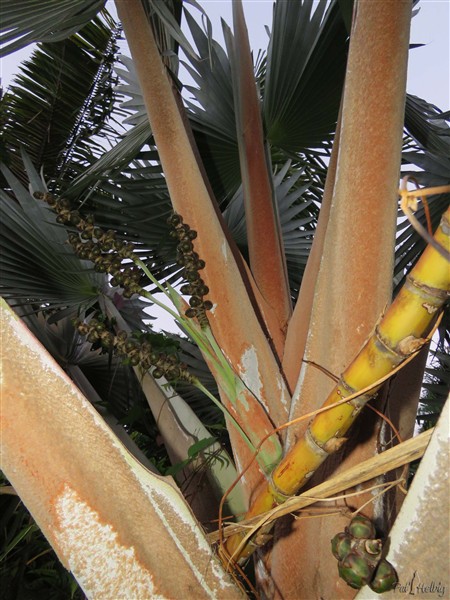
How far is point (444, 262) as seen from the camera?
0.61 m

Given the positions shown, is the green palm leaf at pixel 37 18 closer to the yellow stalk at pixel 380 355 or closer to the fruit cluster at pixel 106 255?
the fruit cluster at pixel 106 255

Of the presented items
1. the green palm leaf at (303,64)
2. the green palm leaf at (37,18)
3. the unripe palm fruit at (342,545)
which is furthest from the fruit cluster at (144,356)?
the green palm leaf at (303,64)

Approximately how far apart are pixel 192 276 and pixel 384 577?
0.62 m

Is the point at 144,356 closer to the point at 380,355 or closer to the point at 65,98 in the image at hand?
the point at 380,355

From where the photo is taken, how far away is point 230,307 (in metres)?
1.13

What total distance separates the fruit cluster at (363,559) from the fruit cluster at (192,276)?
50cm

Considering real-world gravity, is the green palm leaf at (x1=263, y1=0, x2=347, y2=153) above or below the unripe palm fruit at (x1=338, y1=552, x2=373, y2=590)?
above

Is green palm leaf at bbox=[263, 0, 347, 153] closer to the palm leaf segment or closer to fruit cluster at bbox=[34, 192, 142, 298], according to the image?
fruit cluster at bbox=[34, 192, 142, 298]

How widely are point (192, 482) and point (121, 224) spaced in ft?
2.89

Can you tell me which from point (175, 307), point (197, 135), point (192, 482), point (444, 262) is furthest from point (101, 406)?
point (444, 262)

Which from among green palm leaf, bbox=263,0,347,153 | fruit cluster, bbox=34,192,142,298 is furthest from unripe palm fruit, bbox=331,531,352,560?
green palm leaf, bbox=263,0,347,153

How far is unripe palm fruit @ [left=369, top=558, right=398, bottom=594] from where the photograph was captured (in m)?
0.63

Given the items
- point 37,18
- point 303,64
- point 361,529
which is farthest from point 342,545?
point 303,64

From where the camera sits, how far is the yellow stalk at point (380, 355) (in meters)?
0.63
